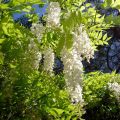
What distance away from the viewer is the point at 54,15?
2973mm

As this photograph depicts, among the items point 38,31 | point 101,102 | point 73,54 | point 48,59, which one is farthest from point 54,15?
point 101,102

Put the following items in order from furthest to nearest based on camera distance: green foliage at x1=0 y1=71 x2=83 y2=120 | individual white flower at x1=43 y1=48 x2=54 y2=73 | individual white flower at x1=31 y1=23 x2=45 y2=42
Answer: green foliage at x1=0 y1=71 x2=83 y2=120 → individual white flower at x1=43 y1=48 x2=54 y2=73 → individual white flower at x1=31 y1=23 x2=45 y2=42

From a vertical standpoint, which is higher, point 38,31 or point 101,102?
point 38,31

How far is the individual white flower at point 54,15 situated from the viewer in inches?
114

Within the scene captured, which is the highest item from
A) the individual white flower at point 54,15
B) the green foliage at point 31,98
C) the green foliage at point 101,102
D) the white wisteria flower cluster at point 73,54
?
the individual white flower at point 54,15

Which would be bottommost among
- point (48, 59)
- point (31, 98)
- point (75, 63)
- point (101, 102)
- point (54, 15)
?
point (101, 102)

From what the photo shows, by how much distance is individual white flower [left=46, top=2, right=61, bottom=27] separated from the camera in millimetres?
2898

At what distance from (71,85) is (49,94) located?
1090 mm

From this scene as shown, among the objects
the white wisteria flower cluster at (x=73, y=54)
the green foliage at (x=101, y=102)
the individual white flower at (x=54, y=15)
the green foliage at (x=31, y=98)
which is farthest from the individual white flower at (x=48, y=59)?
the green foliage at (x=101, y=102)

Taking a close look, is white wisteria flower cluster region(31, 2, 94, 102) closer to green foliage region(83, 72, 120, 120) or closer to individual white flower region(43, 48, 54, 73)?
individual white flower region(43, 48, 54, 73)

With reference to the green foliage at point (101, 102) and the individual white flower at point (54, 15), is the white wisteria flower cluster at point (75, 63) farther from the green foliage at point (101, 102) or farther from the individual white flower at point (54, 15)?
the green foliage at point (101, 102)

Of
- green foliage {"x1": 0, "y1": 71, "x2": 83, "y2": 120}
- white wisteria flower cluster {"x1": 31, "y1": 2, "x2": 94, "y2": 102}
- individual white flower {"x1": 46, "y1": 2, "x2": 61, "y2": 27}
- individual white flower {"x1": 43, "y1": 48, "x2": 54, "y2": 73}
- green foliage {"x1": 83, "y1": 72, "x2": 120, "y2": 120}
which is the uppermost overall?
individual white flower {"x1": 46, "y1": 2, "x2": 61, "y2": 27}

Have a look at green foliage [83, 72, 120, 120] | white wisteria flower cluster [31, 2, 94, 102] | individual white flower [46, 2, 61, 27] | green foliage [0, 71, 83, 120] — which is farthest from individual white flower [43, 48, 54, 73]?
green foliage [83, 72, 120, 120]

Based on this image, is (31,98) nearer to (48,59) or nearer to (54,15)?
(48,59)
